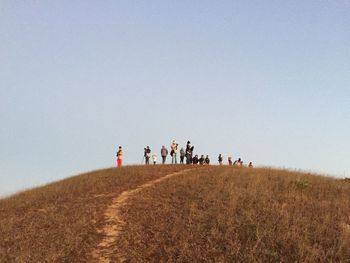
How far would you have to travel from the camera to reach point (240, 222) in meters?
17.1

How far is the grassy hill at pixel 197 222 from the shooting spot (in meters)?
14.9

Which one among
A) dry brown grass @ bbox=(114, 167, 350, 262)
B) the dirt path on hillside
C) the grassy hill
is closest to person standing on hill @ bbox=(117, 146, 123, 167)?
the grassy hill

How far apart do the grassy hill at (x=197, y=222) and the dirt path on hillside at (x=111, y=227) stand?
0.66 ft

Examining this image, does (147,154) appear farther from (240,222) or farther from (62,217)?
(240,222)

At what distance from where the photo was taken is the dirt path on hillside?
1600 cm

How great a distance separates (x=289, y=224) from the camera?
16.7 metres

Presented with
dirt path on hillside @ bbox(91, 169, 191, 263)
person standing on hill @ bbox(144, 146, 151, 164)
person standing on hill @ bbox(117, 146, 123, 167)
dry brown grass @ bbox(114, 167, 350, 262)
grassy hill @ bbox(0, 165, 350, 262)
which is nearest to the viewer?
dry brown grass @ bbox(114, 167, 350, 262)

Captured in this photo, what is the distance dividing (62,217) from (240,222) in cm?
878

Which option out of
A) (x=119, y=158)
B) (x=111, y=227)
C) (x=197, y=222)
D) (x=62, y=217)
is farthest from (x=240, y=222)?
(x=119, y=158)

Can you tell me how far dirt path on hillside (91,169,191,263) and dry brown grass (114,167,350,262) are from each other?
0.40m

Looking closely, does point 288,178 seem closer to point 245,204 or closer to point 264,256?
point 245,204

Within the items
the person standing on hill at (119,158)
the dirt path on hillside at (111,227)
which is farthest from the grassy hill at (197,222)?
the person standing on hill at (119,158)

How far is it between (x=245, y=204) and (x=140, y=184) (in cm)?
951

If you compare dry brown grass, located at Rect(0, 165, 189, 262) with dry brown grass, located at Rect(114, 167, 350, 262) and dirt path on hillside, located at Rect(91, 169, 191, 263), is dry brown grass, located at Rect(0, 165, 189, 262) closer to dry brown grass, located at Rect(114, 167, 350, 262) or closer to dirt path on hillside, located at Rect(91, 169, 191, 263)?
dirt path on hillside, located at Rect(91, 169, 191, 263)
